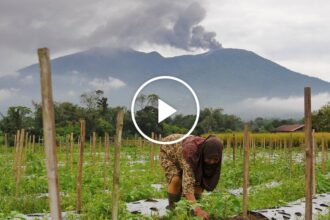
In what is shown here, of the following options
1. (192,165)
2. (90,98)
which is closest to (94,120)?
(90,98)

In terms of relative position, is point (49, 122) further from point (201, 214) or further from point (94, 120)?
point (94, 120)

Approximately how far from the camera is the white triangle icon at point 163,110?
4.56 meters

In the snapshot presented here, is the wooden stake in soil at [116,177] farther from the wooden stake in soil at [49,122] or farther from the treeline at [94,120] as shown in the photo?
the treeline at [94,120]

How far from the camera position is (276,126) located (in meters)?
61.1

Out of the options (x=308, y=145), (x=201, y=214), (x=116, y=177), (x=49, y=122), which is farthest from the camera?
(x=201, y=214)

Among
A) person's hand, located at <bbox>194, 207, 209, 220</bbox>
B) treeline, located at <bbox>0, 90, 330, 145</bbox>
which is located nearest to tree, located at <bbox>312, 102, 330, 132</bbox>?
treeline, located at <bbox>0, 90, 330, 145</bbox>

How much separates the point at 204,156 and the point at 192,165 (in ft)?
0.58

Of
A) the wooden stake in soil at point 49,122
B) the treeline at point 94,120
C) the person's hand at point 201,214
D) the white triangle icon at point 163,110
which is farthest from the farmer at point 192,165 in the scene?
the treeline at point 94,120

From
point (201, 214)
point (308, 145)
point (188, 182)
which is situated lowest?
point (201, 214)

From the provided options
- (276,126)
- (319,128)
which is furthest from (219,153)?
(276,126)

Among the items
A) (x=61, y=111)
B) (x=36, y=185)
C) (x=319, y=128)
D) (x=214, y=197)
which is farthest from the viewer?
(x=319, y=128)

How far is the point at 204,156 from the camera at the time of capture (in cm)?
543

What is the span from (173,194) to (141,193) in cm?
224

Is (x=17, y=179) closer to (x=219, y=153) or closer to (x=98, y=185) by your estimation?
(x=98, y=185)
